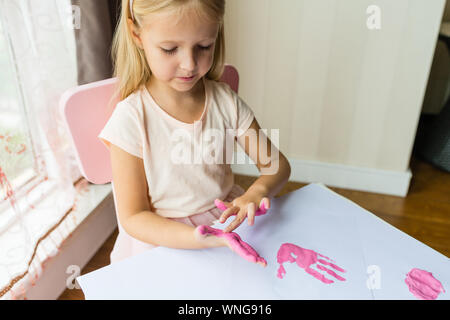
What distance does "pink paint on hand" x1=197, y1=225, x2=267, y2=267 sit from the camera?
65cm

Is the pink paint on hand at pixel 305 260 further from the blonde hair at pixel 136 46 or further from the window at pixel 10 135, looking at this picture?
the window at pixel 10 135

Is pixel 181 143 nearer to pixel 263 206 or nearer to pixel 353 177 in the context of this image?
pixel 263 206

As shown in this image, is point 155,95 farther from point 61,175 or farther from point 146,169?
point 61,175

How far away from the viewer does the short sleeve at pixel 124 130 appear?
2.58 ft

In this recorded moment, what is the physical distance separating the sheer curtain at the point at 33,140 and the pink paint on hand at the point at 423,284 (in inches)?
34.0

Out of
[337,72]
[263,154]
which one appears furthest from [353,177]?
[263,154]

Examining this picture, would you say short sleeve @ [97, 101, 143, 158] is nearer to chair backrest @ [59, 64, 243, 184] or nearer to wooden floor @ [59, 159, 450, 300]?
chair backrest @ [59, 64, 243, 184]

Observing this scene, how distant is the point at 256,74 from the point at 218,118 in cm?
102

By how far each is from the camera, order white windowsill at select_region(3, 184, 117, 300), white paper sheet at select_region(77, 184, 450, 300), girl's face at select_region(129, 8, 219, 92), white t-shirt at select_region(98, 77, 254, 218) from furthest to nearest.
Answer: white windowsill at select_region(3, 184, 117, 300) → white t-shirt at select_region(98, 77, 254, 218) → girl's face at select_region(129, 8, 219, 92) → white paper sheet at select_region(77, 184, 450, 300)

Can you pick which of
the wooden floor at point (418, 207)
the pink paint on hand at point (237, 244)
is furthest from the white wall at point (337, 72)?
the pink paint on hand at point (237, 244)

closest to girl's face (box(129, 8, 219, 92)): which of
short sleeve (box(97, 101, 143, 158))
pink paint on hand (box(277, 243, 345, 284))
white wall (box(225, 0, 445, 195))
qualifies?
short sleeve (box(97, 101, 143, 158))

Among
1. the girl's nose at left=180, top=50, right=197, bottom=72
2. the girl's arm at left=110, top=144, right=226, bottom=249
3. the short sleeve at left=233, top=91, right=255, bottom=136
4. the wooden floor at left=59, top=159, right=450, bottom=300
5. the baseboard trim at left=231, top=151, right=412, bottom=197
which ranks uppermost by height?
the girl's nose at left=180, top=50, right=197, bottom=72

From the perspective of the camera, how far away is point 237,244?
0.67m

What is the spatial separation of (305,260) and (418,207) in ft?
4.58
